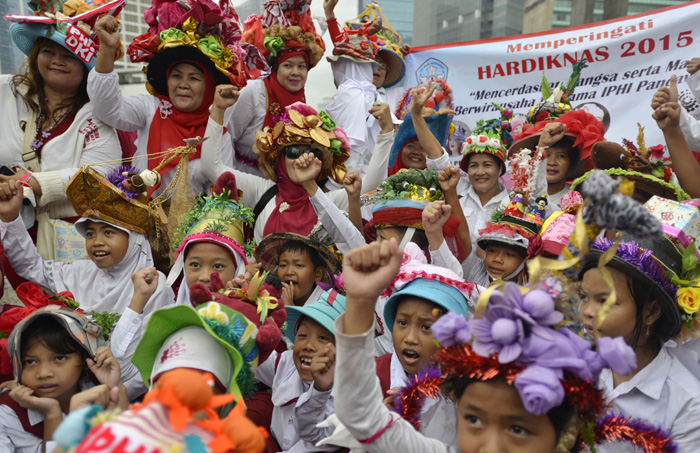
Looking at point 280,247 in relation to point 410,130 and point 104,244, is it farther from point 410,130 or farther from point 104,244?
point 410,130

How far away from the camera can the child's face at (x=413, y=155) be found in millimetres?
5055

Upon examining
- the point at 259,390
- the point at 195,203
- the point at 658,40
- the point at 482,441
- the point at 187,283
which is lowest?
the point at 259,390

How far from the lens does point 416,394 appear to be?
2.17 m

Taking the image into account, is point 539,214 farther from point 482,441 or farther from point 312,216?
point 482,441

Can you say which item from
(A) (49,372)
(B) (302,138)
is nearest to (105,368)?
(A) (49,372)

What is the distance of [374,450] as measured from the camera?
6.29ft

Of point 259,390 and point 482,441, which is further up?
point 482,441

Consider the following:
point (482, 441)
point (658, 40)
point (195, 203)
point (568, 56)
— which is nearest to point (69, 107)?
point (195, 203)

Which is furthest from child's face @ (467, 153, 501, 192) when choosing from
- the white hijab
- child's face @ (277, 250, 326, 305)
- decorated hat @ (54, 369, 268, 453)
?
decorated hat @ (54, 369, 268, 453)

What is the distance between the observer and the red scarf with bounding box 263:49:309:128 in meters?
5.43

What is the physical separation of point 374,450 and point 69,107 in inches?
156

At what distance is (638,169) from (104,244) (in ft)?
12.6

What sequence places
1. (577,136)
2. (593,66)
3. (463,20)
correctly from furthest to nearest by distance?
(463,20)
(593,66)
(577,136)

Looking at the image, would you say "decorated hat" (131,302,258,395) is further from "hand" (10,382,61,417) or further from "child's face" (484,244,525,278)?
"child's face" (484,244,525,278)
